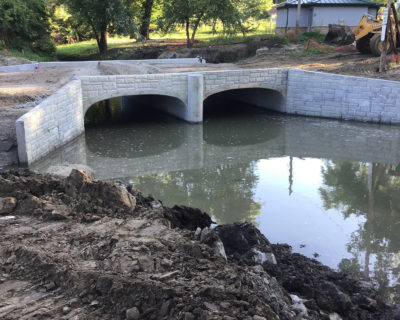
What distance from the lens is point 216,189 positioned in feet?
34.7

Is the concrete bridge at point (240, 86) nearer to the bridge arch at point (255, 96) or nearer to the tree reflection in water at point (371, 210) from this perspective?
the bridge arch at point (255, 96)

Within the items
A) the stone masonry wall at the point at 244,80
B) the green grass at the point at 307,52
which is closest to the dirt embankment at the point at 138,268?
the stone masonry wall at the point at 244,80

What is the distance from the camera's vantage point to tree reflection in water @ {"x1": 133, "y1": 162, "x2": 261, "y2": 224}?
9.12 meters

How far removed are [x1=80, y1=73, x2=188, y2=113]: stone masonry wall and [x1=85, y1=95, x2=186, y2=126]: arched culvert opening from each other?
0.95 m

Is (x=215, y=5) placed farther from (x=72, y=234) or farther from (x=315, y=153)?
(x=72, y=234)

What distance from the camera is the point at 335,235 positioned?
8.12 metres

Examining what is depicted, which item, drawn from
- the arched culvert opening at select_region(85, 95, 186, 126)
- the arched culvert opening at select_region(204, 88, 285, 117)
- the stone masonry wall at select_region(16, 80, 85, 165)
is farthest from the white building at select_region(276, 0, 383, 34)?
the stone masonry wall at select_region(16, 80, 85, 165)

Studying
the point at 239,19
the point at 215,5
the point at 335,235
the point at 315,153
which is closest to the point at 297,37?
the point at 239,19

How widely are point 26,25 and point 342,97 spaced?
738 inches

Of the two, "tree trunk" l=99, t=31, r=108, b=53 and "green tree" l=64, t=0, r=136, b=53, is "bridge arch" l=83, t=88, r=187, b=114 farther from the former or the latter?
"tree trunk" l=99, t=31, r=108, b=53

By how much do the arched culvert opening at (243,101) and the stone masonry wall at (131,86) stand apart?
121 inches

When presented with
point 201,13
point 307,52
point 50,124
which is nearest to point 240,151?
point 50,124

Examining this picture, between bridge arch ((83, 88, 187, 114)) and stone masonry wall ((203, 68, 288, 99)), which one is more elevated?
stone masonry wall ((203, 68, 288, 99))

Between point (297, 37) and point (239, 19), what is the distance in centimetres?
381
